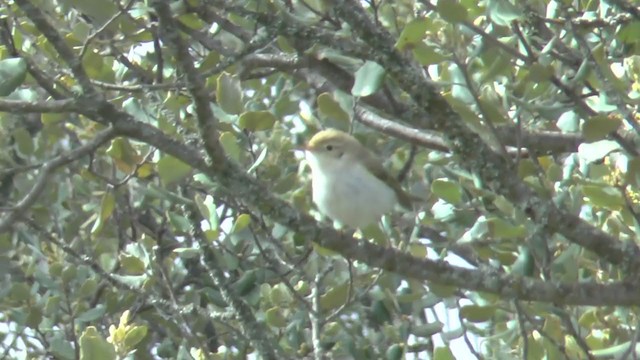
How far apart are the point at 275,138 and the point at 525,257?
0.94m

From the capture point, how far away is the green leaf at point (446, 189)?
2.56 meters

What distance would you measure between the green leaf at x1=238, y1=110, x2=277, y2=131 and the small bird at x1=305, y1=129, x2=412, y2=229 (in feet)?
3.11

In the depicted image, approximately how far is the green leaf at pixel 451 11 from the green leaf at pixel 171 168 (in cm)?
60

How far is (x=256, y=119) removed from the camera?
2.58 metres

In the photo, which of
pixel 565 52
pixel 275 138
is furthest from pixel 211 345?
pixel 565 52

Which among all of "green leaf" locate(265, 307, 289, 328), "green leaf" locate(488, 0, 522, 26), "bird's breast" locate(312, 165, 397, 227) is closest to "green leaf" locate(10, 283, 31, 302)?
"green leaf" locate(265, 307, 289, 328)

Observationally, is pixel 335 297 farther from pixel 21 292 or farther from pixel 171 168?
pixel 21 292

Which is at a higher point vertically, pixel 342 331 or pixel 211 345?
pixel 211 345

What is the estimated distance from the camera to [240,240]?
10.8 ft

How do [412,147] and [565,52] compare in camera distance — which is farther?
[412,147]

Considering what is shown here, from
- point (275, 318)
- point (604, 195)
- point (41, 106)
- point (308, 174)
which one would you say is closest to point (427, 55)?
point (604, 195)

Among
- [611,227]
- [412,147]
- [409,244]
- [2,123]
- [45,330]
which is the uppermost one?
[2,123]

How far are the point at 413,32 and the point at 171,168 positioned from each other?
0.58 meters

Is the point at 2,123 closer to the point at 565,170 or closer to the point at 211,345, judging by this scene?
the point at 211,345
